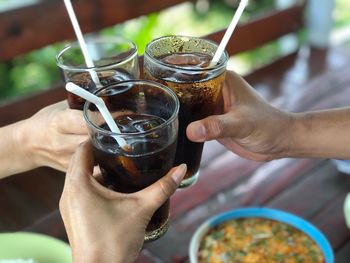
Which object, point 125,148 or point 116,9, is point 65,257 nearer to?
point 125,148

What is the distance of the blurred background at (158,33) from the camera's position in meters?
3.01

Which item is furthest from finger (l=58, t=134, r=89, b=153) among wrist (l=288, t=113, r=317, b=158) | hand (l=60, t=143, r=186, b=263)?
wrist (l=288, t=113, r=317, b=158)

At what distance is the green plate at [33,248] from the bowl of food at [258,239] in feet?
1.02

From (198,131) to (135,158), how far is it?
21 centimetres

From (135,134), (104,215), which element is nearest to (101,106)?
(135,134)

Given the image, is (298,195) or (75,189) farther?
(298,195)

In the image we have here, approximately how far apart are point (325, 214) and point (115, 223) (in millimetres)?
789

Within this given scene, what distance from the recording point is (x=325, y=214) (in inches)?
53.8

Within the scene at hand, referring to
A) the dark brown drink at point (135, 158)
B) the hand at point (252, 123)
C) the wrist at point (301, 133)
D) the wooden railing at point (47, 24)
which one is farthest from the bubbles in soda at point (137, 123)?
the wooden railing at point (47, 24)

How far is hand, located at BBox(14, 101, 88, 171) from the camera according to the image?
1098 mm

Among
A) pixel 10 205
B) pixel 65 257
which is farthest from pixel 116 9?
pixel 65 257

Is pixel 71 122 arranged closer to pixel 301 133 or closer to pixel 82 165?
pixel 82 165

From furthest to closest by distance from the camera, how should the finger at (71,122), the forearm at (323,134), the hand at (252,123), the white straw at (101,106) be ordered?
the forearm at (323,134) → the hand at (252,123) → the finger at (71,122) → the white straw at (101,106)

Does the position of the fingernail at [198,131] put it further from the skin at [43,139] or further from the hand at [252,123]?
the skin at [43,139]
